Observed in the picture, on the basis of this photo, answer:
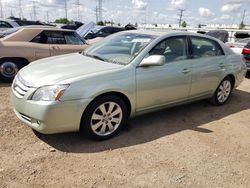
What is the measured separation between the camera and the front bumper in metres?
3.03

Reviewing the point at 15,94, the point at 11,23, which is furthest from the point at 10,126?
the point at 11,23

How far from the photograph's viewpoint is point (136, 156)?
3.23 metres

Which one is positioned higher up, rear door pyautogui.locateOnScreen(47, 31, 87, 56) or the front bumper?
rear door pyautogui.locateOnScreen(47, 31, 87, 56)

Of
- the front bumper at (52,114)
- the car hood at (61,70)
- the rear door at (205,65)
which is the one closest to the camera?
the front bumper at (52,114)

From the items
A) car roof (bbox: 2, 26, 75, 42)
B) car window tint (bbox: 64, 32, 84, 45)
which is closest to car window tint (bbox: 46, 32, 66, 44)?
car window tint (bbox: 64, 32, 84, 45)

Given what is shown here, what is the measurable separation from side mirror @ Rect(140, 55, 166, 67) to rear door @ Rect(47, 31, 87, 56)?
3775mm

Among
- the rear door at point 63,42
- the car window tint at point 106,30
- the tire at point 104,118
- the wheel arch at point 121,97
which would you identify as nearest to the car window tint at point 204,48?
the wheel arch at point 121,97

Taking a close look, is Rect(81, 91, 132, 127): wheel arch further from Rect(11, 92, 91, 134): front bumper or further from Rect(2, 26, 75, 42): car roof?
Rect(2, 26, 75, 42): car roof

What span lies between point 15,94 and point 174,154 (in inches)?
89.6

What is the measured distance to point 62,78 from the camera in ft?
10.4

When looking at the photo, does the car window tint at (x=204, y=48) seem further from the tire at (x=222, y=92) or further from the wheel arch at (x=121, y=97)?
the wheel arch at (x=121, y=97)

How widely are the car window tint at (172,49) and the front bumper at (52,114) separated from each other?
148 centimetres

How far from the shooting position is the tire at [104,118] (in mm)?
3336

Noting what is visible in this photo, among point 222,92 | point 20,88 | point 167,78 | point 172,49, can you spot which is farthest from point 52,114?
point 222,92
